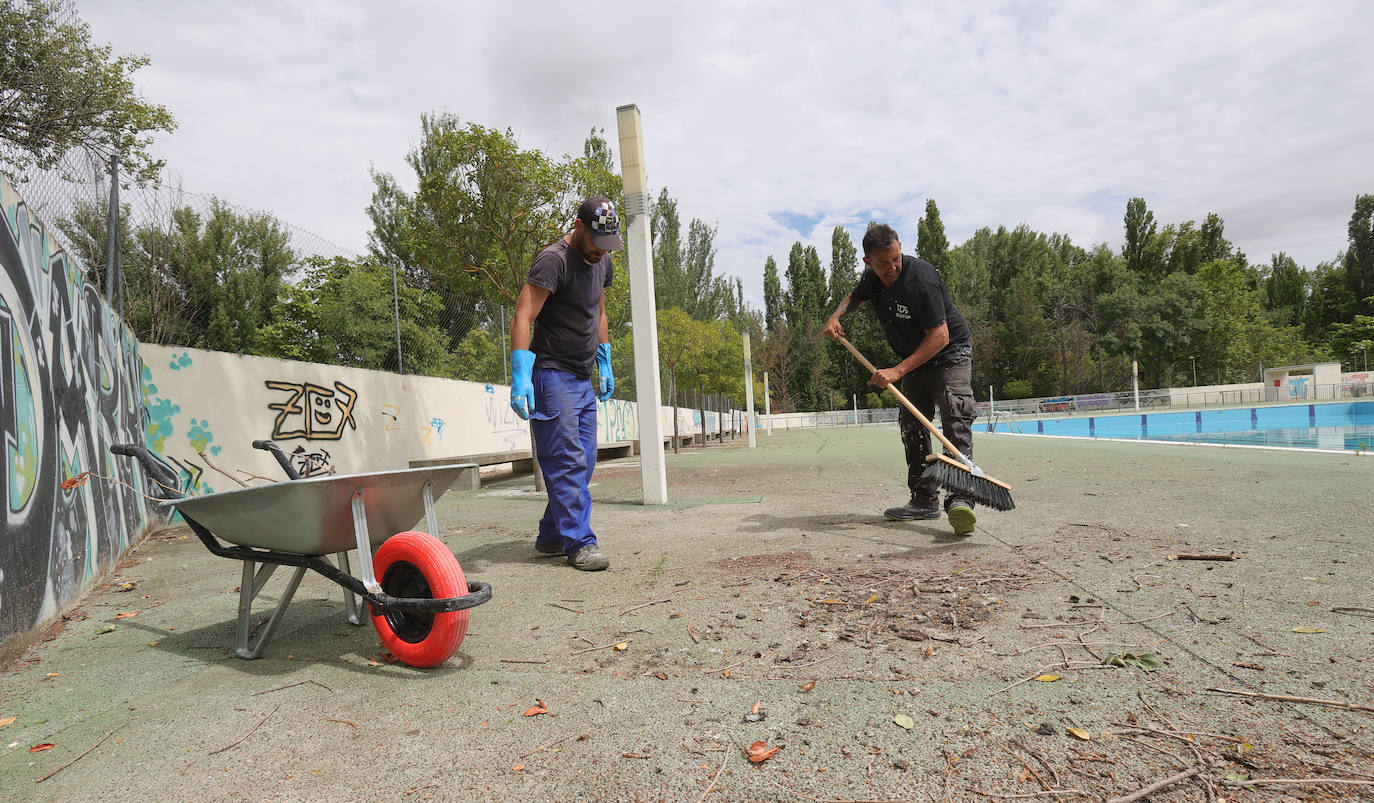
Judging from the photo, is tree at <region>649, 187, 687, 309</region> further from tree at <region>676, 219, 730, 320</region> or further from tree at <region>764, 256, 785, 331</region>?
tree at <region>764, 256, 785, 331</region>

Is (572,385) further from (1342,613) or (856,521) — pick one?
(1342,613)

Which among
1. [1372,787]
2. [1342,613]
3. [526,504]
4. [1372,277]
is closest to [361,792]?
[1372,787]

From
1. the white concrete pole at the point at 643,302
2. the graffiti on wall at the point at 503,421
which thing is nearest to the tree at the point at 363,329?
the graffiti on wall at the point at 503,421

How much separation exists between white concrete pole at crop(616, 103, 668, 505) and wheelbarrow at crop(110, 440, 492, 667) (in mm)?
3659

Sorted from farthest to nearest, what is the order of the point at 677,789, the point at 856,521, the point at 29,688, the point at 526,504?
the point at 526,504 → the point at 856,521 → the point at 29,688 → the point at 677,789

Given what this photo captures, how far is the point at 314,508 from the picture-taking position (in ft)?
6.30

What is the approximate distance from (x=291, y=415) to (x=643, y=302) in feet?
14.7

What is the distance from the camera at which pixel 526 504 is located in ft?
20.6

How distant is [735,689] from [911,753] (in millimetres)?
518

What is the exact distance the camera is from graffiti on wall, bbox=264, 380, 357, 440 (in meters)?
7.26

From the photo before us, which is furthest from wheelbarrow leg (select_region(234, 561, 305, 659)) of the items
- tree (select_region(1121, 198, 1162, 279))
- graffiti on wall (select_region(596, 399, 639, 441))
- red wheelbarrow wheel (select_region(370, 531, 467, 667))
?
tree (select_region(1121, 198, 1162, 279))

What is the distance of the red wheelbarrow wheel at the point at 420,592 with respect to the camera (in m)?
1.94

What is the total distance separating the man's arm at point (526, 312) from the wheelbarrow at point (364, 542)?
115cm

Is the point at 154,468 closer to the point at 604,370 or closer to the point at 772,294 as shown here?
the point at 604,370
